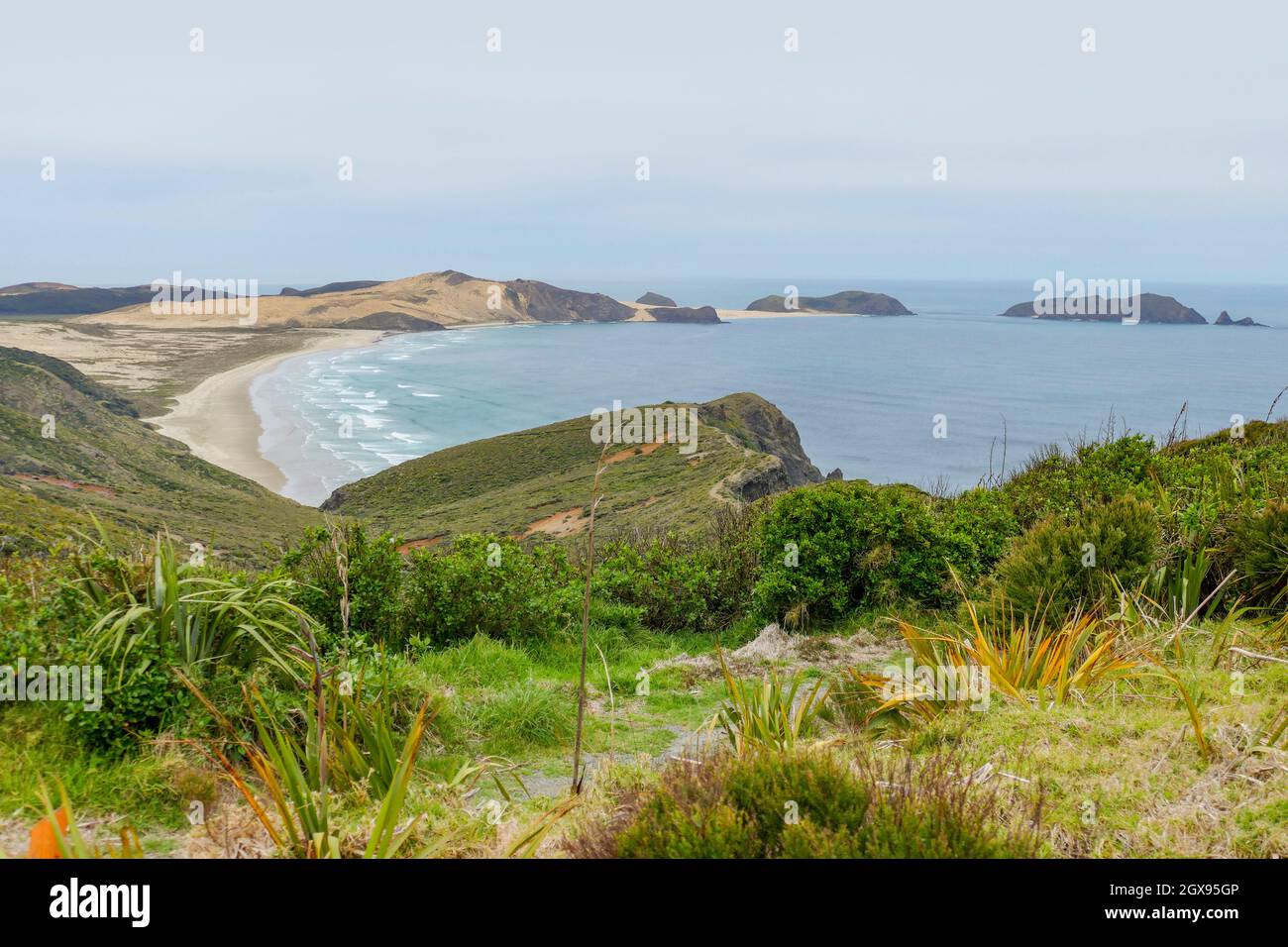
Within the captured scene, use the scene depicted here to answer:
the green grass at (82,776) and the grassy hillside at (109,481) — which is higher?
the green grass at (82,776)

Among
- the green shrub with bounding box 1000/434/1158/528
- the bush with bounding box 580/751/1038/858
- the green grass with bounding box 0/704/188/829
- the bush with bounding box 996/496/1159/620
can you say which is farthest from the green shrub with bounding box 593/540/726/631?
the bush with bounding box 580/751/1038/858

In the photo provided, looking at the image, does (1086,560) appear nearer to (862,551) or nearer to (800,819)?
(862,551)

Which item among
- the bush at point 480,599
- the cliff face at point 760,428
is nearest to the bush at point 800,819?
the bush at point 480,599

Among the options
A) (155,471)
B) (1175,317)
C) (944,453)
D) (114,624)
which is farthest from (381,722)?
(1175,317)

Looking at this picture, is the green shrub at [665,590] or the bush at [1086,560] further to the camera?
the green shrub at [665,590]

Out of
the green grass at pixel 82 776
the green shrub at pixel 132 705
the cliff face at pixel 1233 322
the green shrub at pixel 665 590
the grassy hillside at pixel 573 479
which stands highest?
the cliff face at pixel 1233 322

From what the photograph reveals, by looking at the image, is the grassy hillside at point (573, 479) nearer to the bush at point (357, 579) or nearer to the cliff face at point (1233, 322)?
the bush at point (357, 579)

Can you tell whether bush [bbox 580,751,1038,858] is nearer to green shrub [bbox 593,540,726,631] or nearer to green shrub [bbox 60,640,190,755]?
green shrub [bbox 60,640,190,755]
